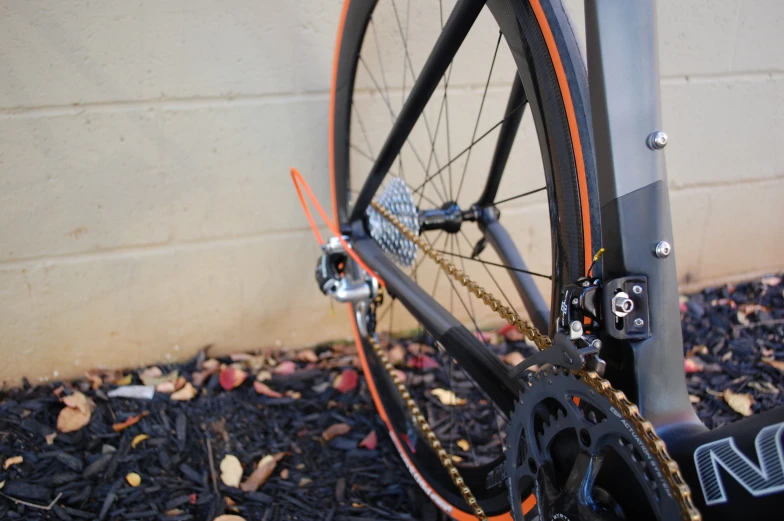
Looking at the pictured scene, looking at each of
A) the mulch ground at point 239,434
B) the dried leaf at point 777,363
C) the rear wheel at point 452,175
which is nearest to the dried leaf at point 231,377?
the mulch ground at point 239,434

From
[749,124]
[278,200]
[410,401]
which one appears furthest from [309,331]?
[749,124]

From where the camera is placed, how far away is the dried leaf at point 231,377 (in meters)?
1.66

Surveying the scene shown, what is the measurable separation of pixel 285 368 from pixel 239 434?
0.95 ft

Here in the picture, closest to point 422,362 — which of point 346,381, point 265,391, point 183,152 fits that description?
point 346,381

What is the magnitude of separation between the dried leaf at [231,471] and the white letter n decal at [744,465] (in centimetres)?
105

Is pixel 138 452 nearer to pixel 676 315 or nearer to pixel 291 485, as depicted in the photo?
pixel 291 485

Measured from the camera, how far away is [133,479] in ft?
4.47

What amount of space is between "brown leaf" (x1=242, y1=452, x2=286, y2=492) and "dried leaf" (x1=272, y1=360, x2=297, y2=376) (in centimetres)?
33

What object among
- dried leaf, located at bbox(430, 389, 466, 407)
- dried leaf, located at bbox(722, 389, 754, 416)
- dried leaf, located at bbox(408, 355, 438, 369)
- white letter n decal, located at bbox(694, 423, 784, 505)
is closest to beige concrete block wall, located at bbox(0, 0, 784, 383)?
dried leaf, located at bbox(408, 355, 438, 369)

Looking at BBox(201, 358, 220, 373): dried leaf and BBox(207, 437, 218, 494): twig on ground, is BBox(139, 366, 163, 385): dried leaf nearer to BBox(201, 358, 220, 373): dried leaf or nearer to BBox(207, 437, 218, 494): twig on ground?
BBox(201, 358, 220, 373): dried leaf

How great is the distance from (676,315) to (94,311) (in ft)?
4.86

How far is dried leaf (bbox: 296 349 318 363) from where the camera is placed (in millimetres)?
1808

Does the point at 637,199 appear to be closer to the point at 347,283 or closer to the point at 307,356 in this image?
the point at 347,283

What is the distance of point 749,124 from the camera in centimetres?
194
